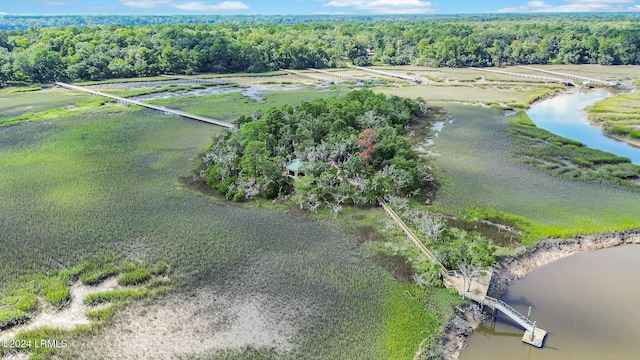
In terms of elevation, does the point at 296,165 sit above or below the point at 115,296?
above

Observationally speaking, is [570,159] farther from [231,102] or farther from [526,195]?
[231,102]

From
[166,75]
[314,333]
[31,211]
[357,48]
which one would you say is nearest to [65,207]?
[31,211]

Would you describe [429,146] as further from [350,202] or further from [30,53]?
[30,53]

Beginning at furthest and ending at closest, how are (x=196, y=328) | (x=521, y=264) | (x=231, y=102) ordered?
1. (x=231, y=102)
2. (x=521, y=264)
3. (x=196, y=328)

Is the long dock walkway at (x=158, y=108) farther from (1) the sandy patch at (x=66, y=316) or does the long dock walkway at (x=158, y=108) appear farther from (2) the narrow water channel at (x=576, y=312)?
(2) the narrow water channel at (x=576, y=312)

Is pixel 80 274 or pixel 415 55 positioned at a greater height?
pixel 415 55

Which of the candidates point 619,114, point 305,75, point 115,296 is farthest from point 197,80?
point 115,296

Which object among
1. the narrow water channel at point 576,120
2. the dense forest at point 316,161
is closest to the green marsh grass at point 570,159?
the narrow water channel at point 576,120

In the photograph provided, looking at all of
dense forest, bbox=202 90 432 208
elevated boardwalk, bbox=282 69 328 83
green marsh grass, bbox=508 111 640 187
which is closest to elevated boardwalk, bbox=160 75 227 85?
elevated boardwalk, bbox=282 69 328 83
